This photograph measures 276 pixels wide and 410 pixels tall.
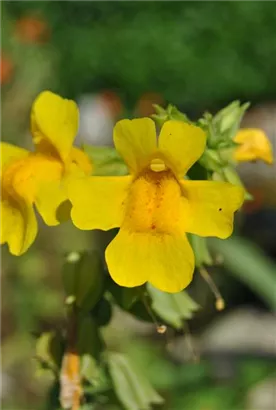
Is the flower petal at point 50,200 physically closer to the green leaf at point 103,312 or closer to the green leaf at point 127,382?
the green leaf at point 103,312

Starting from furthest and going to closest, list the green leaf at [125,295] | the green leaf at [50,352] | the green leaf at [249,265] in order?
1. the green leaf at [249,265]
2. the green leaf at [50,352]
3. the green leaf at [125,295]

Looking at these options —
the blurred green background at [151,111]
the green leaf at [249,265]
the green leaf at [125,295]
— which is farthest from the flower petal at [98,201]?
the green leaf at [249,265]

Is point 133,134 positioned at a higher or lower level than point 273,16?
higher

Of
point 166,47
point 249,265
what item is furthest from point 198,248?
point 166,47

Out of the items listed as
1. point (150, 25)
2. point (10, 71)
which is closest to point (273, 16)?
point (150, 25)

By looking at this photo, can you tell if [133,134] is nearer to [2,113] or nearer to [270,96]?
[2,113]

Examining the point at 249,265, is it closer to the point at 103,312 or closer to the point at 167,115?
the point at 103,312
